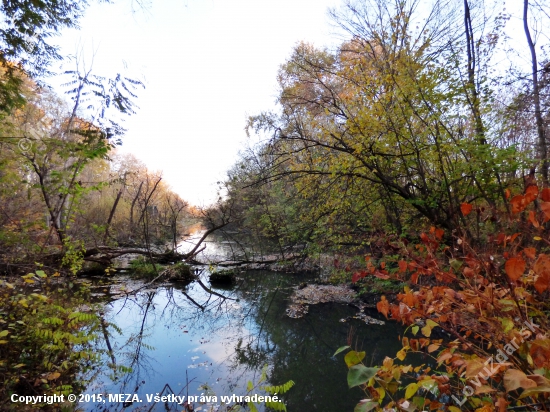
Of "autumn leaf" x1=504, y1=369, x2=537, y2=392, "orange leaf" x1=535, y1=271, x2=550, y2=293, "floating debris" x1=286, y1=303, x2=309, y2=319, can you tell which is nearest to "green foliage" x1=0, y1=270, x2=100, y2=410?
"autumn leaf" x1=504, y1=369, x2=537, y2=392

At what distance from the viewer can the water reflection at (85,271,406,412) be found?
4.18 m

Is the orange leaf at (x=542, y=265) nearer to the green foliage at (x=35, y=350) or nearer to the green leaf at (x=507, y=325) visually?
the green leaf at (x=507, y=325)

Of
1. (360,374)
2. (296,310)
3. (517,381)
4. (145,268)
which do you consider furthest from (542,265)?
(145,268)

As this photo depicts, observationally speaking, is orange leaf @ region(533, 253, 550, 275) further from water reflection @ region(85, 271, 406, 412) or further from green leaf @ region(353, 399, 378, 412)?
water reflection @ region(85, 271, 406, 412)

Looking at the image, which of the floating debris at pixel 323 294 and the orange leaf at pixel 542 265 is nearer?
the orange leaf at pixel 542 265

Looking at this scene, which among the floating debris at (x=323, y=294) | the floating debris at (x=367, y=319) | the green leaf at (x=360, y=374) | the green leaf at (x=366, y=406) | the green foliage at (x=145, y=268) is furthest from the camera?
the green foliage at (x=145, y=268)

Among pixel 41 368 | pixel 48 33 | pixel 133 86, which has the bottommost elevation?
pixel 41 368

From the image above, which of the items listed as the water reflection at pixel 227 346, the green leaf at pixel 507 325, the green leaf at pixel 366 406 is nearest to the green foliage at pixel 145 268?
the water reflection at pixel 227 346

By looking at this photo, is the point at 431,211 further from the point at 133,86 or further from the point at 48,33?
the point at 48,33

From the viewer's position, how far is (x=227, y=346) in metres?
5.61

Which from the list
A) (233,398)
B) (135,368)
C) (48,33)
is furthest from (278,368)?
(48,33)

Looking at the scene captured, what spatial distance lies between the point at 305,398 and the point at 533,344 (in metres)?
3.78

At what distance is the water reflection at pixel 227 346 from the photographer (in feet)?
13.7

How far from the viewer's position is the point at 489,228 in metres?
5.10
